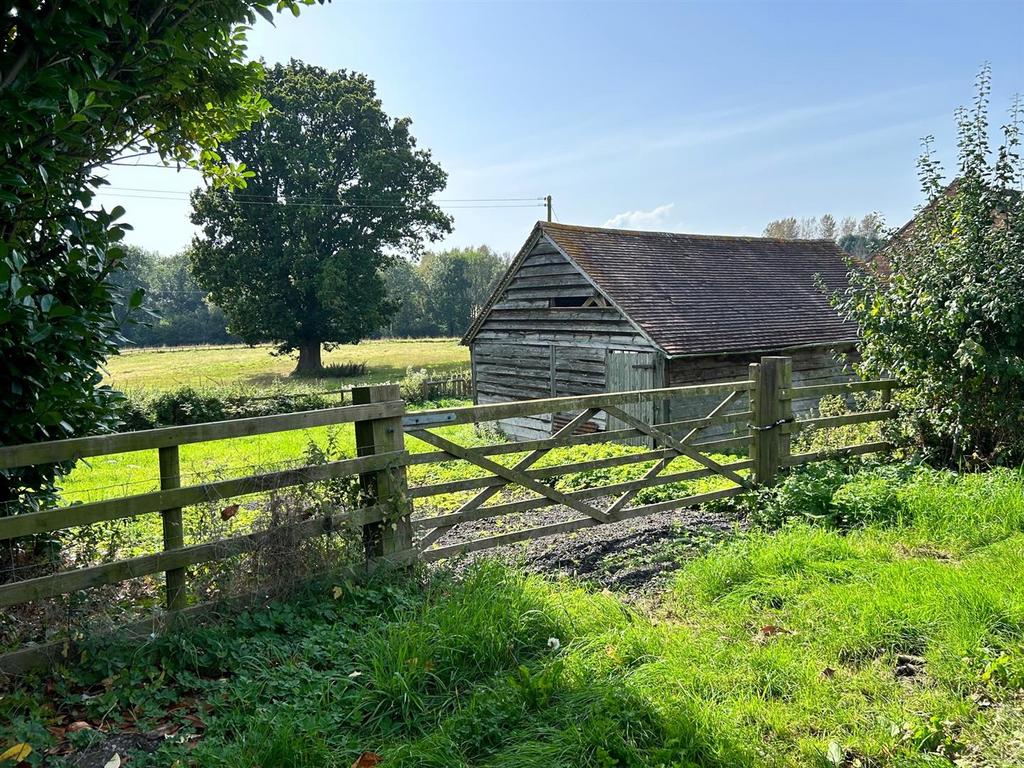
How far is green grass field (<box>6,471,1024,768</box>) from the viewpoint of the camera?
2676 mm

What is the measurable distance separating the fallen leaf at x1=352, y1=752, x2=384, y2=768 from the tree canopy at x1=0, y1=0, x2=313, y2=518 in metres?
2.42

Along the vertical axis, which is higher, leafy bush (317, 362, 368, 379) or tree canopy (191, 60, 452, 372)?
tree canopy (191, 60, 452, 372)

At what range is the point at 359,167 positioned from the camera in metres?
37.2

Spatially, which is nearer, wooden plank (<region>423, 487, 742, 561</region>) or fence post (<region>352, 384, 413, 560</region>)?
fence post (<region>352, 384, 413, 560</region>)

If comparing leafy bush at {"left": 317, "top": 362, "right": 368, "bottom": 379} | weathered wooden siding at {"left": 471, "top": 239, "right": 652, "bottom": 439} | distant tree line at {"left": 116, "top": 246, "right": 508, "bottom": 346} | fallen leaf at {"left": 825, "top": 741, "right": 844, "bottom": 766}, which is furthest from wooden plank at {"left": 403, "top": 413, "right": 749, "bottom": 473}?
distant tree line at {"left": 116, "top": 246, "right": 508, "bottom": 346}

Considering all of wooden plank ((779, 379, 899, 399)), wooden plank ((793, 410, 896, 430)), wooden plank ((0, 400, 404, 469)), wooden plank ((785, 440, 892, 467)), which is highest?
wooden plank ((0, 400, 404, 469))

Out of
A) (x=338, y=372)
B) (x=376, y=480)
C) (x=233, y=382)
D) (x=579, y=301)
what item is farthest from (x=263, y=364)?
(x=376, y=480)

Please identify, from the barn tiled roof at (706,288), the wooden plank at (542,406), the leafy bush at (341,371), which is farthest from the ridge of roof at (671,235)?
the leafy bush at (341,371)

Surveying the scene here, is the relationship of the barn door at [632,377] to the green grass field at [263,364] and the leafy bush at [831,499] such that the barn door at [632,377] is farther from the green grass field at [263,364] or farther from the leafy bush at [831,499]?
the green grass field at [263,364]

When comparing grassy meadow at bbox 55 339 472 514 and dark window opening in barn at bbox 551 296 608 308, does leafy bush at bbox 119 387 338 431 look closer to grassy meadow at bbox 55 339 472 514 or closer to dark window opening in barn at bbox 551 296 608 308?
grassy meadow at bbox 55 339 472 514

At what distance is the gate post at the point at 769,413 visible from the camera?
22.6 ft

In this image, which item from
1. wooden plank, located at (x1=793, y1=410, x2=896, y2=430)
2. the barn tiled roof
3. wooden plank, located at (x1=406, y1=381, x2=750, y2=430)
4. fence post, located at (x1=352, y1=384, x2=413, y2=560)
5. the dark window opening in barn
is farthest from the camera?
the dark window opening in barn

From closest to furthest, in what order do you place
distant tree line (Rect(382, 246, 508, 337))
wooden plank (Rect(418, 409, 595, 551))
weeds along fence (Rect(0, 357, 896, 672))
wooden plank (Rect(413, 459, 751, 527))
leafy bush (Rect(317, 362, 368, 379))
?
weeds along fence (Rect(0, 357, 896, 672)) < wooden plank (Rect(418, 409, 595, 551)) < wooden plank (Rect(413, 459, 751, 527)) < leafy bush (Rect(317, 362, 368, 379)) < distant tree line (Rect(382, 246, 508, 337))

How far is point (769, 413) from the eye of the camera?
6.89 m
